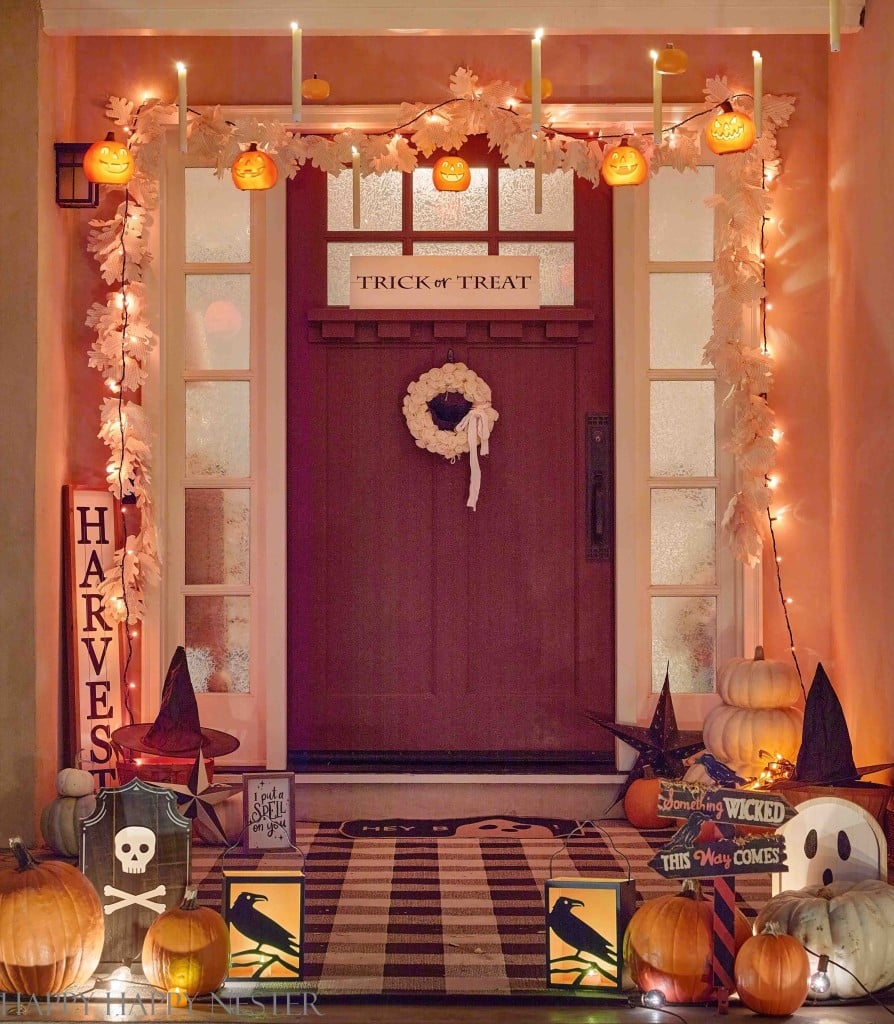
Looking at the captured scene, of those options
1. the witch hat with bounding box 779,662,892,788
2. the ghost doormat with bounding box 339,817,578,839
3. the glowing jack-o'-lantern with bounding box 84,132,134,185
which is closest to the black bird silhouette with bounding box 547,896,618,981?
the witch hat with bounding box 779,662,892,788

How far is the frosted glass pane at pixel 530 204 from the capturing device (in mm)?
5254

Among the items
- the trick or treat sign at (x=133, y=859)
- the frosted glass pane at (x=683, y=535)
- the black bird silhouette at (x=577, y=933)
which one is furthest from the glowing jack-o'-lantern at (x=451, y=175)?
the black bird silhouette at (x=577, y=933)

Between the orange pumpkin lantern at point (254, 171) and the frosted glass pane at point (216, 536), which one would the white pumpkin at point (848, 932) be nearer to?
the frosted glass pane at point (216, 536)

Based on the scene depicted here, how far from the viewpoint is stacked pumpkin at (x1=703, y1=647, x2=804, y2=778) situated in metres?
4.63

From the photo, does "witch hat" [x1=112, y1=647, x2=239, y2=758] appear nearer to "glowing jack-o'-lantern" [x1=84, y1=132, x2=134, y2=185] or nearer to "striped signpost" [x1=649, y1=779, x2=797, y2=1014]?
"glowing jack-o'-lantern" [x1=84, y1=132, x2=134, y2=185]

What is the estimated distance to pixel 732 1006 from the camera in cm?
271

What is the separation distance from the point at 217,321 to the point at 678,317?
1.92 metres

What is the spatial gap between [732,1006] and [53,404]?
3.34m

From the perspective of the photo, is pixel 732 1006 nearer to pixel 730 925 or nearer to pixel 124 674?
pixel 730 925

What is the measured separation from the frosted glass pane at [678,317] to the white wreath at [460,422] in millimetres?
741

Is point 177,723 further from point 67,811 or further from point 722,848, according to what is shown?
point 722,848

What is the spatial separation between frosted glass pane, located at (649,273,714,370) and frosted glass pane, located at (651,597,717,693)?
1.00m

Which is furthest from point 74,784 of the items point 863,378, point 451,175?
point 863,378

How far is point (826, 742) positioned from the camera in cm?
404
